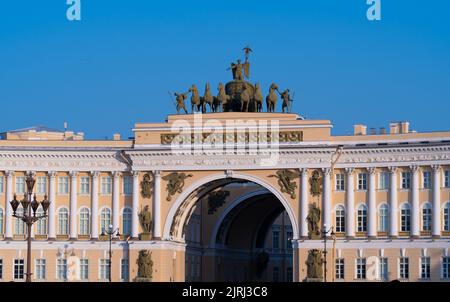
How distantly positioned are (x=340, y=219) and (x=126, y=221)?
1367cm

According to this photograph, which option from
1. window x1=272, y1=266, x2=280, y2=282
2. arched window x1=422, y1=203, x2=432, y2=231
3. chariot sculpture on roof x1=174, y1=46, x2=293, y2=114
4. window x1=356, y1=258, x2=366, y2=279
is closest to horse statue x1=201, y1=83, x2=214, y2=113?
chariot sculpture on roof x1=174, y1=46, x2=293, y2=114

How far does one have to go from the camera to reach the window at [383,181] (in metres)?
68.5

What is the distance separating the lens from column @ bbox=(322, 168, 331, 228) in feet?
226

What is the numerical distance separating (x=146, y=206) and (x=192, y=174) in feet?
11.7

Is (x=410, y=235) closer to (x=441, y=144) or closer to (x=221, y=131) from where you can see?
(x=441, y=144)

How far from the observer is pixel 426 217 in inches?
2655

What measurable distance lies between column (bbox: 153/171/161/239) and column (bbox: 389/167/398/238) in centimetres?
1433

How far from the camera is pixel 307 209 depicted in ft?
227

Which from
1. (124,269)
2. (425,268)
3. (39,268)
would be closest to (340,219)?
(425,268)

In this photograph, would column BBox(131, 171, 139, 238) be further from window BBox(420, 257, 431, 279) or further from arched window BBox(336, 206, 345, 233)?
window BBox(420, 257, 431, 279)
